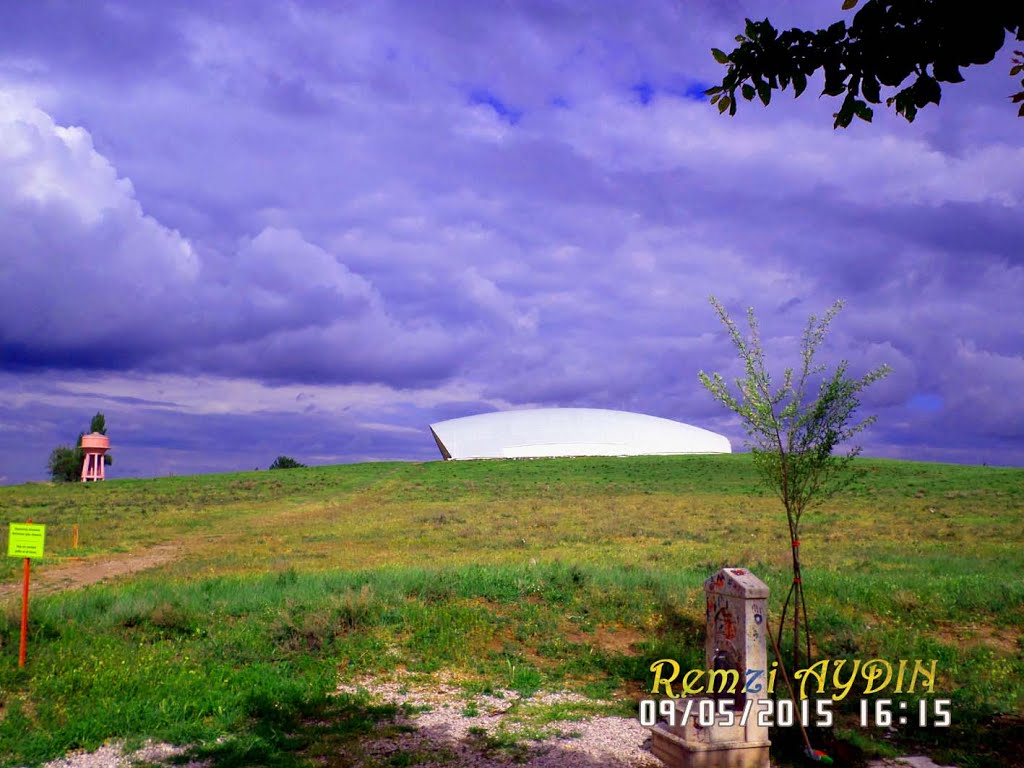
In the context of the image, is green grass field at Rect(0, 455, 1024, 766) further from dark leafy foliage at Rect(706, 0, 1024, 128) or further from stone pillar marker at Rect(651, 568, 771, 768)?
dark leafy foliage at Rect(706, 0, 1024, 128)

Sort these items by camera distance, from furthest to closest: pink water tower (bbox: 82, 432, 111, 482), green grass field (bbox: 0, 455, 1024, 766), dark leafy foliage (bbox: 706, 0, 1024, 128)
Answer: pink water tower (bbox: 82, 432, 111, 482) < green grass field (bbox: 0, 455, 1024, 766) < dark leafy foliage (bbox: 706, 0, 1024, 128)

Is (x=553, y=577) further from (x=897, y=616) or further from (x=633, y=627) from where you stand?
(x=897, y=616)

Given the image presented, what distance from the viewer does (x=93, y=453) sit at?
71312 millimetres

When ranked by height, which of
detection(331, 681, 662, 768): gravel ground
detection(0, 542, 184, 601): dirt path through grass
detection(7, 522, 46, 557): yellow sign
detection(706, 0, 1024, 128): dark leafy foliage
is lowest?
detection(0, 542, 184, 601): dirt path through grass

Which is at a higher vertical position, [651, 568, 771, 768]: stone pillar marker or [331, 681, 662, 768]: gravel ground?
[651, 568, 771, 768]: stone pillar marker

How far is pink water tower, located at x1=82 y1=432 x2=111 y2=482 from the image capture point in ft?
232

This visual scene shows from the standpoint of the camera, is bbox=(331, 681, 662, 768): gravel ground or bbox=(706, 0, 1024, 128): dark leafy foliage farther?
bbox=(331, 681, 662, 768): gravel ground

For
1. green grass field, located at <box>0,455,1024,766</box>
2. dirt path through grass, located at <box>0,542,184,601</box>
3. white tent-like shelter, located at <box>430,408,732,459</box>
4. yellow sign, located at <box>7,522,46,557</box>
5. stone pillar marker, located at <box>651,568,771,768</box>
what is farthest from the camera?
white tent-like shelter, located at <box>430,408,732,459</box>

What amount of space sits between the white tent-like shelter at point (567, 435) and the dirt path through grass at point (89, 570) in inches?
2801

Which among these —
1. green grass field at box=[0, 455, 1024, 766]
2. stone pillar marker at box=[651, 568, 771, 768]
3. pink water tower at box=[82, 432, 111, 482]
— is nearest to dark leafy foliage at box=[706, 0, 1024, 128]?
stone pillar marker at box=[651, 568, 771, 768]

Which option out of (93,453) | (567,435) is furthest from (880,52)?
(567,435)

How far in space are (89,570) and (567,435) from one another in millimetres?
84213

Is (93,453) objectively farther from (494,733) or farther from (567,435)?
(494,733)

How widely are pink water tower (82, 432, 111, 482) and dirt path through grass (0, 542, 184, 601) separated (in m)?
50.2
